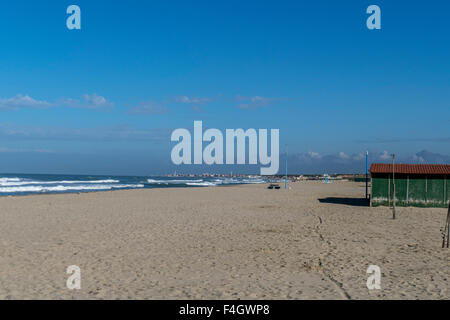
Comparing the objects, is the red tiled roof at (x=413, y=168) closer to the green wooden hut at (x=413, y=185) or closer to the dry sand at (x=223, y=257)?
the green wooden hut at (x=413, y=185)

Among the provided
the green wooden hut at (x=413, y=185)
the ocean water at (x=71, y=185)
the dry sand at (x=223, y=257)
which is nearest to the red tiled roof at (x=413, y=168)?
the green wooden hut at (x=413, y=185)

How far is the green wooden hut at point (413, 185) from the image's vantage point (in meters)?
22.0

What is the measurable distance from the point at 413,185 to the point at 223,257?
1615cm

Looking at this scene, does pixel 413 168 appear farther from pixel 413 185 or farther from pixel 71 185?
pixel 71 185

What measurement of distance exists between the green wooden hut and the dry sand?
14.3ft

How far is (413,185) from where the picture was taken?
73.7ft

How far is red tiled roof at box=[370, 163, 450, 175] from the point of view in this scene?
2216 cm

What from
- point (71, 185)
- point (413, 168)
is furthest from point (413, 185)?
point (71, 185)

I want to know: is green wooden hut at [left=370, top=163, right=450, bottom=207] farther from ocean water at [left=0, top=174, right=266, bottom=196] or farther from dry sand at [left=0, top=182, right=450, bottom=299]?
ocean water at [left=0, top=174, right=266, bottom=196]

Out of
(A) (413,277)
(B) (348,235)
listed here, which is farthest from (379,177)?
(A) (413,277)

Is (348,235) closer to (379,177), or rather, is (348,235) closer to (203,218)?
(203,218)

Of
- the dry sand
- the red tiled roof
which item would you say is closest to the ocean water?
the dry sand

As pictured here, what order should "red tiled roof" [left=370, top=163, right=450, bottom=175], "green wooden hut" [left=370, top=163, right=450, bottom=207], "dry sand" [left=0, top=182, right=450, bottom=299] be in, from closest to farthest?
"dry sand" [left=0, top=182, right=450, bottom=299] < "green wooden hut" [left=370, top=163, right=450, bottom=207] < "red tiled roof" [left=370, top=163, right=450, bottom=175]
